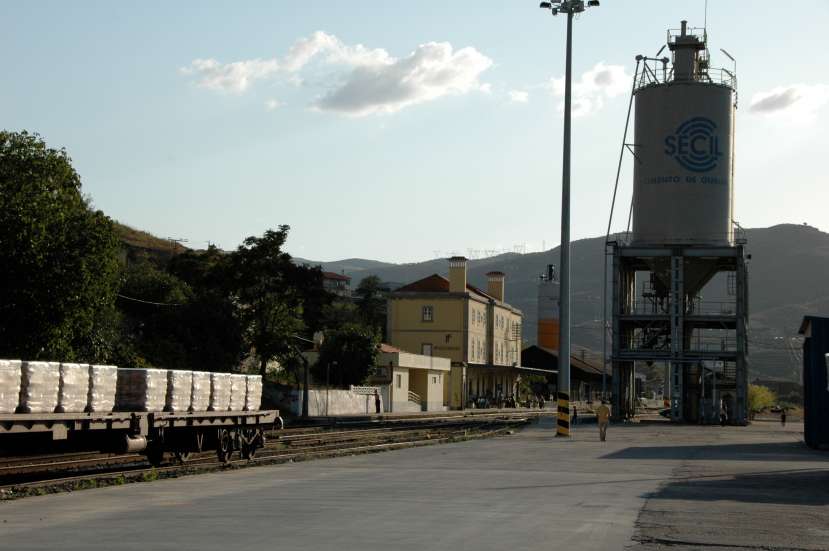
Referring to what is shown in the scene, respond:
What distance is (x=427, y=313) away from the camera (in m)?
95.6

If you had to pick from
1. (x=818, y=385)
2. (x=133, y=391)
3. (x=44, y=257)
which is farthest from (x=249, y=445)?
(x=818, y=385)

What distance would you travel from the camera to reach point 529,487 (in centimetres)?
1995

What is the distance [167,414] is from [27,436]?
13.6 feet

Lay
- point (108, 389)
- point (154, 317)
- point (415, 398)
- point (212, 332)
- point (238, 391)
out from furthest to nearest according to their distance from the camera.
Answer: point (415, 398), point (154, 317), point (212, 332), point (238, 391), point (108, 389)

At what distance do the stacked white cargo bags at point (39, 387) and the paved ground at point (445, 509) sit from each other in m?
1.55

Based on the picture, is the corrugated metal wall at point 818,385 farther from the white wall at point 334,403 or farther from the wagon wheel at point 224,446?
the white wall at point 334,403

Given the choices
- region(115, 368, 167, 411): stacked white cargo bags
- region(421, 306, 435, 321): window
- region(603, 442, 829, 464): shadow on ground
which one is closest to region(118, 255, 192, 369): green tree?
region(603, 442, 829, 464): shadow on ground

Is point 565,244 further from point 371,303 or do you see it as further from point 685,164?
point 371,303

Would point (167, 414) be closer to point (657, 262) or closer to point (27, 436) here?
point (27, 436)

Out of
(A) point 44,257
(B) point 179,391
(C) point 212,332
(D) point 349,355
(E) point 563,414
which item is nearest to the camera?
(B) point 179,391

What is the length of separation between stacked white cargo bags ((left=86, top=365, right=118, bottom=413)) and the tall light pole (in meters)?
22.0

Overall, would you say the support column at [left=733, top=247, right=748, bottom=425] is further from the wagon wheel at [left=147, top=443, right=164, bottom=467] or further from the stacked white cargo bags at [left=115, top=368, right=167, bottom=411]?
the stacked white cargo bags at [left=115, top=368, right=167, bottom=411]

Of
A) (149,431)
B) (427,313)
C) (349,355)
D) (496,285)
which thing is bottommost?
(149,431)

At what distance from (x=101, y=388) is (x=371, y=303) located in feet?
377
